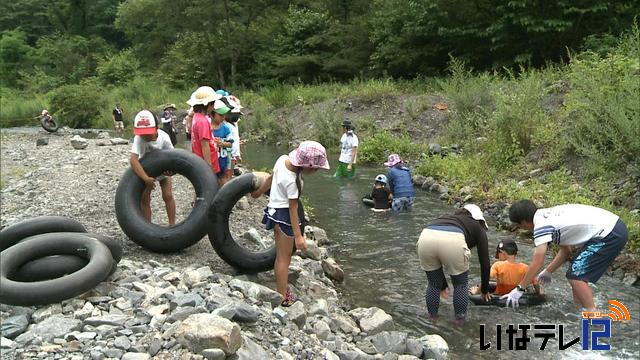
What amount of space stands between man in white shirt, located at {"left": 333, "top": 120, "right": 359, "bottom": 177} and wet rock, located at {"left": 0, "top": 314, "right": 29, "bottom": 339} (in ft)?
30.2

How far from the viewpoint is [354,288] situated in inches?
273

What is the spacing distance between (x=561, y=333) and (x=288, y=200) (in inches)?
126

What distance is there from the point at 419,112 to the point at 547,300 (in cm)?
1332

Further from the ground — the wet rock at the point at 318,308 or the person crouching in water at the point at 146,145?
the person crouching in water at the point at 146,145

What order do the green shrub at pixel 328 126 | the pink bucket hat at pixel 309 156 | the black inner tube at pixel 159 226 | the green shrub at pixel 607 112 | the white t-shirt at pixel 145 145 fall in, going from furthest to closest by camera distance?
the green shrub at pixel 328 126
the green shrub at pixel 607 112
the white t-shirt at pixel 145 145
the black inner tube at pixel 159 226
the pink bucket hat at pixel 309 156

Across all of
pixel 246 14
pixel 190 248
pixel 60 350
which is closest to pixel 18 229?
pixel 190 248

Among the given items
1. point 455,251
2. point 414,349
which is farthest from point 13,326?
point 455,251

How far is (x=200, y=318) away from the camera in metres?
3.93

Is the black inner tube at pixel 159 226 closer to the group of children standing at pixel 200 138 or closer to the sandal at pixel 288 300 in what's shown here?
the group of children standing at pixel 200 138

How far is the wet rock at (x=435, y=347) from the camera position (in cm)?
493

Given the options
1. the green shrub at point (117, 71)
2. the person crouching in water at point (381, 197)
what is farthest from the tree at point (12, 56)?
the person crouching in water at point (381, 197)

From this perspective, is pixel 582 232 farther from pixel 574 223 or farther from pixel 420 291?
pixel 420 291

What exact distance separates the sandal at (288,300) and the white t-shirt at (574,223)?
8.44 feet

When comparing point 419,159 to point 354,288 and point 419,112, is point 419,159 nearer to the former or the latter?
point 419,112
